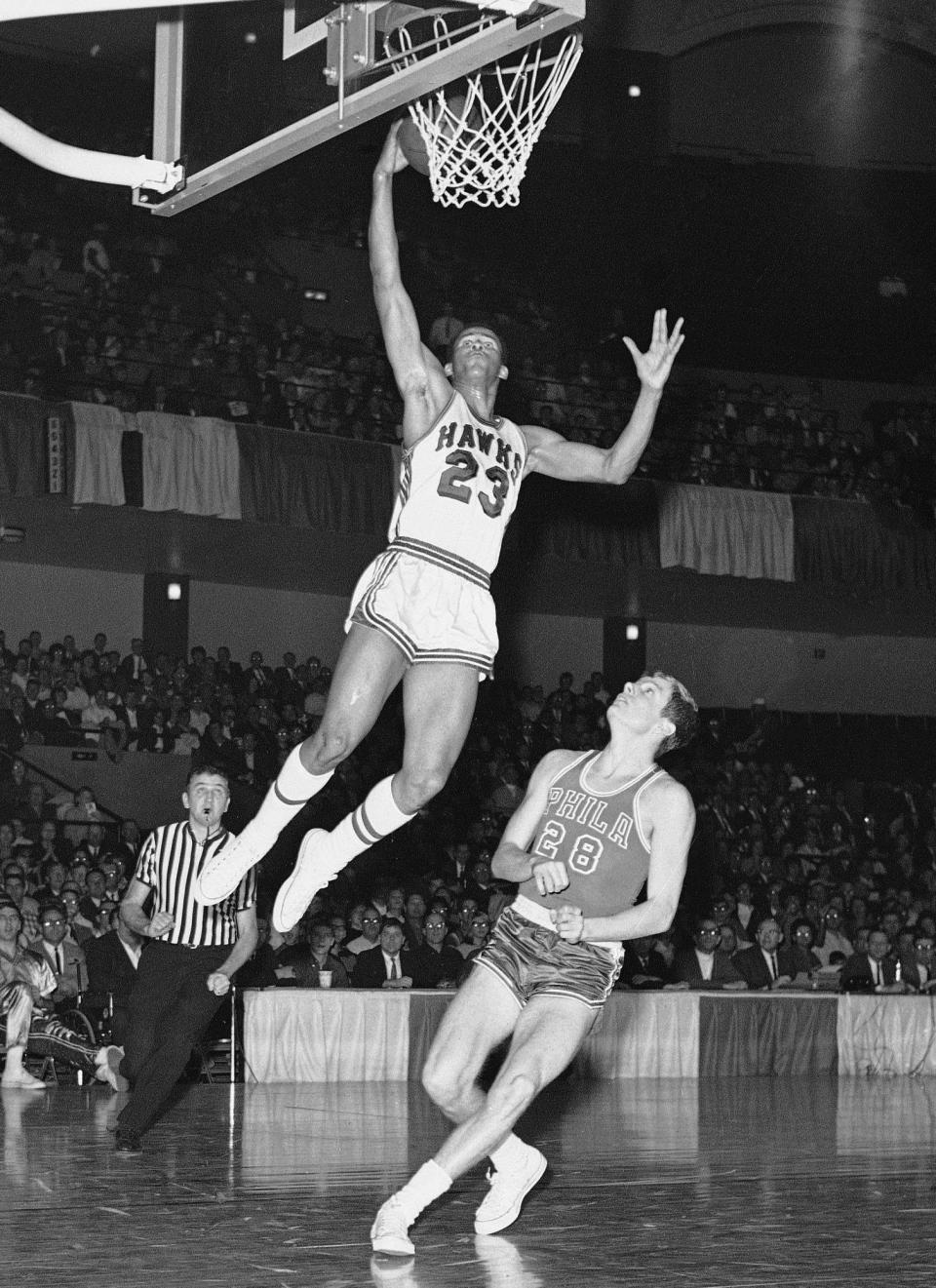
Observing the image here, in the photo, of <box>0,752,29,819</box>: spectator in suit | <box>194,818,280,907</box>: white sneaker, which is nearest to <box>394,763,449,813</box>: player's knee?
<box>194,818,280,907</box>: white sneaker

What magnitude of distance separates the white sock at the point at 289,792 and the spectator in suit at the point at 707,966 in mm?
9497

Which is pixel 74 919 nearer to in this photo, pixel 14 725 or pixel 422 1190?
pixel 14 725

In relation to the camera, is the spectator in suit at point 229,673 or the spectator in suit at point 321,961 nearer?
the spectator in suit at point 321,961

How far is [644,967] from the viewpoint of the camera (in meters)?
15.9

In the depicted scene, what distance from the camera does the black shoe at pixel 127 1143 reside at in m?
7.93

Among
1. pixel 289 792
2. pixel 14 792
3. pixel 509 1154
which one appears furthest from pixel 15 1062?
pixel 14 792

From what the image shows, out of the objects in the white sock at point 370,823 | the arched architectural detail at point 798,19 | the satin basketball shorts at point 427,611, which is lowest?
the white sock at point 370,823

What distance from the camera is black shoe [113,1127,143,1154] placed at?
7934 mm

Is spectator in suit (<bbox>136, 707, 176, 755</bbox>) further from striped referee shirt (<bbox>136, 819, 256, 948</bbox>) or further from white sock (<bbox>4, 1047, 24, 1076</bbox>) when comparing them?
striped referee shirt (<bbox>136, 819, 256, 948</bbox>)

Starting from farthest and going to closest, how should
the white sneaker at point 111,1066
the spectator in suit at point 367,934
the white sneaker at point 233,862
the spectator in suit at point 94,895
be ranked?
the spectator in suit at point 367,934 < the spectator in suit at point 94,895 < the white sneaker at point 111,1066 < the white sneaker at point 233,862

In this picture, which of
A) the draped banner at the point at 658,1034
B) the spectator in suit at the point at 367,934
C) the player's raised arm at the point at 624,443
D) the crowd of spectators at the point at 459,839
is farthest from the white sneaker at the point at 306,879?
the spectator in suit at the point at 367,934

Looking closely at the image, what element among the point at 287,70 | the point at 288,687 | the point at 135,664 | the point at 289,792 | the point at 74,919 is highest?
the point at 287,70

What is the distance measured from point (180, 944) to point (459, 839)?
39.5ft

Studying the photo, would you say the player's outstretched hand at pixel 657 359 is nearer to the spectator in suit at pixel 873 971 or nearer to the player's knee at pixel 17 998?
the player's knee at pixel 17 998
